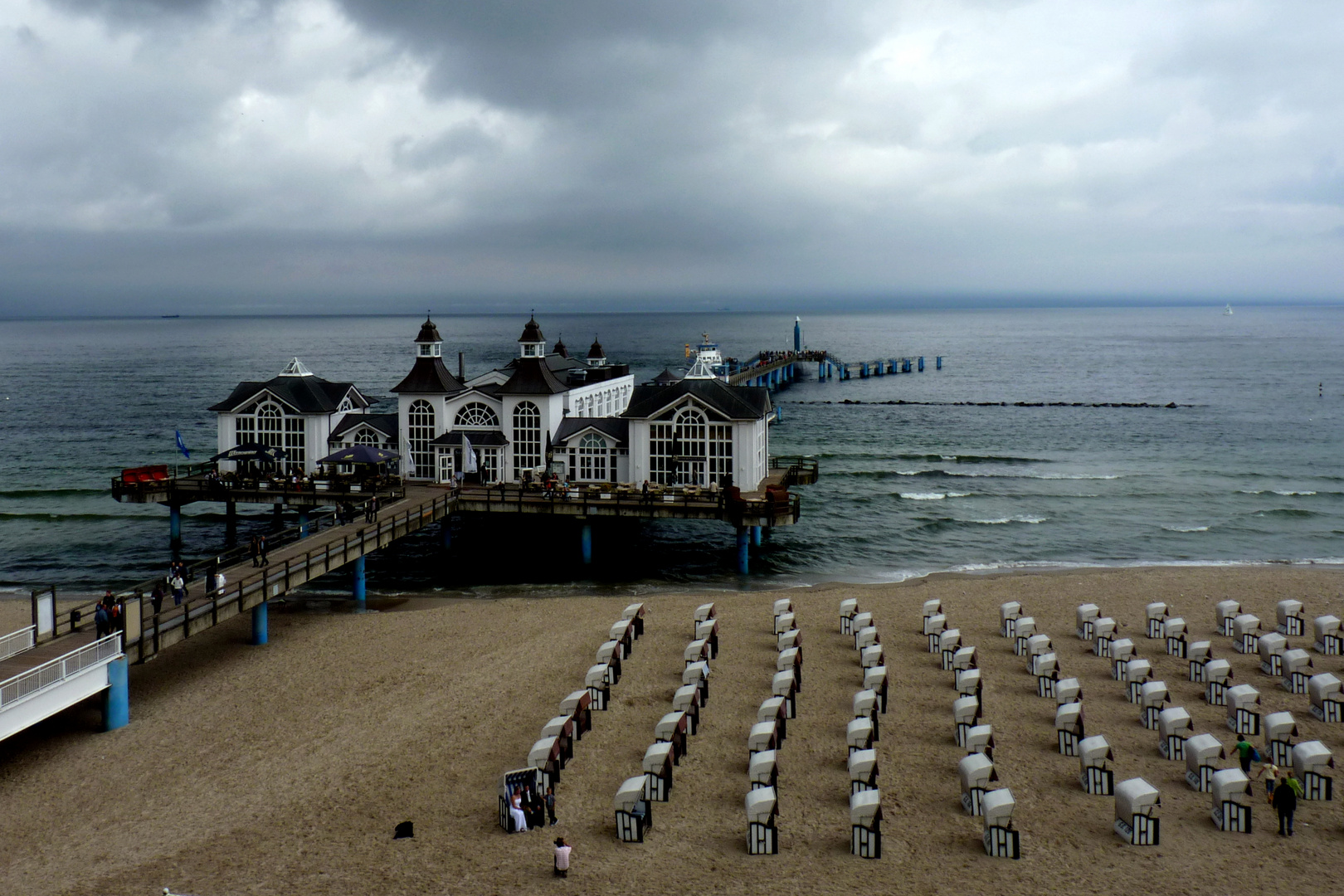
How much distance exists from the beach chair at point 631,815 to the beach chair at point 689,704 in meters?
3.42

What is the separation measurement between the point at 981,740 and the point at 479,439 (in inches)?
1032

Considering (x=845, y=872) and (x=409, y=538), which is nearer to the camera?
(x=845, y=872)

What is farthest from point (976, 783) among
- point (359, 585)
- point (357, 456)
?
point (357, 456)

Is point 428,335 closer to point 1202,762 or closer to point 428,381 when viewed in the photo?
point 428,381

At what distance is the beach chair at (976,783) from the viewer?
1650 cm

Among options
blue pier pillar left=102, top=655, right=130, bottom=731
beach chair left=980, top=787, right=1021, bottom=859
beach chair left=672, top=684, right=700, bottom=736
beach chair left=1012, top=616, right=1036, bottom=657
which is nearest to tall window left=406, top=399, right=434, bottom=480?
blue pier pillar left=102, top=655, right=130, bottom=731

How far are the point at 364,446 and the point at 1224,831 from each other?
30.4 m

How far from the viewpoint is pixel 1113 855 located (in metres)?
15.3

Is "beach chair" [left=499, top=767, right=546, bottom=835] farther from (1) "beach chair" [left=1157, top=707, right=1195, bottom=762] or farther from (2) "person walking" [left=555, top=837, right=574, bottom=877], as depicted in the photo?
(1) "beach chair" [left=1157, top=707, right=1195, bottom=762]

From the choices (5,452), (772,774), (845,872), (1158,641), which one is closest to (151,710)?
(772,774)

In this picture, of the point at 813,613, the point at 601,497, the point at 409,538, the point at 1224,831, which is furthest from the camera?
the point at 409,538

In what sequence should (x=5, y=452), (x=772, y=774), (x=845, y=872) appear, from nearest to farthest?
(x=845, y=872)
(x=772, y=774)
(x=5, y=452)

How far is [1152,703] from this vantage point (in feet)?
66.1

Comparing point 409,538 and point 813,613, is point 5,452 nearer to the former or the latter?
point 409,538
